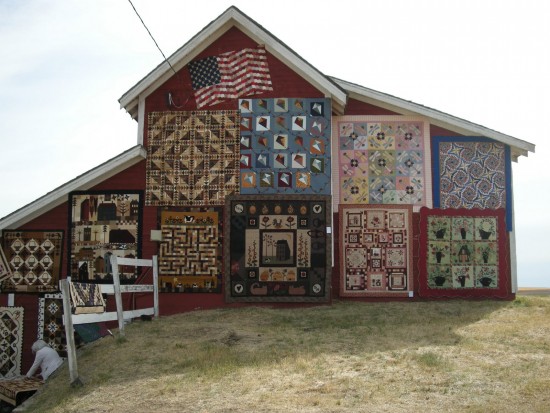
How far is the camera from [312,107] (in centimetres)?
2023

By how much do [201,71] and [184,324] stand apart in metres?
7.84

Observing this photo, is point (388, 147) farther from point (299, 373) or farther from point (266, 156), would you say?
point (299, 373)

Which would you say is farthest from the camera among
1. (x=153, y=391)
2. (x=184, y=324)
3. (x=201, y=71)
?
(x=201, y=71)

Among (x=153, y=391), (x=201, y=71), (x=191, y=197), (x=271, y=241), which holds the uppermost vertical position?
(x=201, y=71)

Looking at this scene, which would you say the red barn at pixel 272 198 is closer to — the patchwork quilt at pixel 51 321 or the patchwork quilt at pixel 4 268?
the patchwork quilt at pixel 4 268

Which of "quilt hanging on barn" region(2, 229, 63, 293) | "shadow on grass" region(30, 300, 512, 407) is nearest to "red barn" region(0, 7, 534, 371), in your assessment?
"quilt hanging on barn" region(2, 229, 63, 293)

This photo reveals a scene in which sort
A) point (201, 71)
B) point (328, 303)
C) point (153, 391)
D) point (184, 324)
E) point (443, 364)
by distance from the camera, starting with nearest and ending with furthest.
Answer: point (153, 391)
point (443, 364)
point (184, 324)
point (328, 303)
point (201, 71)

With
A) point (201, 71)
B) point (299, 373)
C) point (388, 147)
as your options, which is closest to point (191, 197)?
point (201, 71)

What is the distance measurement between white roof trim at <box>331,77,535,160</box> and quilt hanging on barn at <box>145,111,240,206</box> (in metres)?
3.96

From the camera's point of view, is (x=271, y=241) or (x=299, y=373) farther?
(x=271, y=241)

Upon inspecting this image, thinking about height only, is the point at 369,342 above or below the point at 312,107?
below

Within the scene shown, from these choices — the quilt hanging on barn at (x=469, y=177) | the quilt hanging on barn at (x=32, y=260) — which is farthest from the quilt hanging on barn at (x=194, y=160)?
the quilt hanging on barn at (x=469, y=177)

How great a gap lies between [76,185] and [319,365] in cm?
1090

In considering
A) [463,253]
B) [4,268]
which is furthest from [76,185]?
[463,253]
